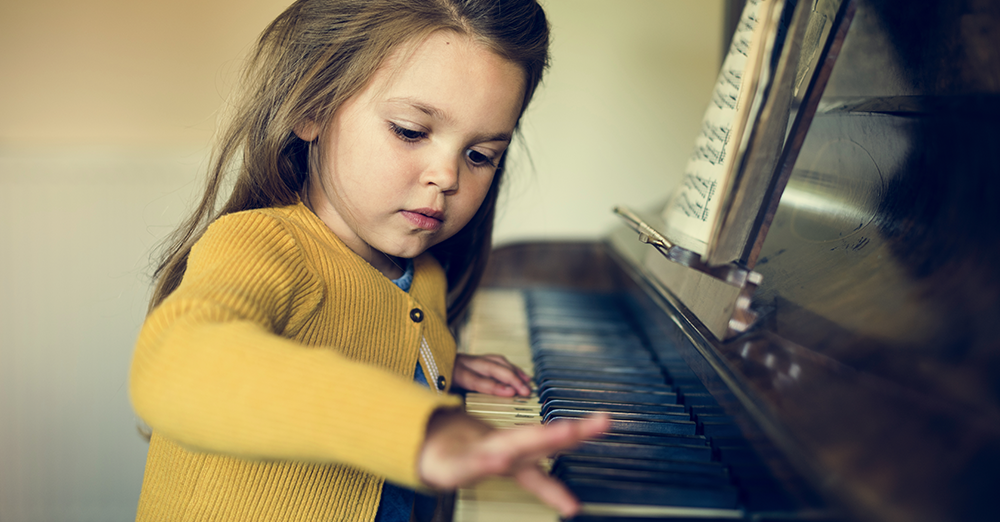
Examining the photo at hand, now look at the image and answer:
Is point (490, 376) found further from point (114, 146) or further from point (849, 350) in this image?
point (114, 146)

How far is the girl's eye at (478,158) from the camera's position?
87cm

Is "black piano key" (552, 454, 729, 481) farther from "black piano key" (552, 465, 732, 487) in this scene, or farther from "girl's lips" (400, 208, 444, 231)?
"girl's lips" (400, 208, 444, 231)

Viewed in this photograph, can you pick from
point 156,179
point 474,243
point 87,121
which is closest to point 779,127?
point 474,243

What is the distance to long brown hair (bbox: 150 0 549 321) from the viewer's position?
33.4 inches

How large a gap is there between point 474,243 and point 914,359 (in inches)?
33.3

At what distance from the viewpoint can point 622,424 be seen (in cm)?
79

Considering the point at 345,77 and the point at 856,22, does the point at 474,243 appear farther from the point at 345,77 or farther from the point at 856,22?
the point at 856,22

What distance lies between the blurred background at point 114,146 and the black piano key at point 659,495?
4.07 ft

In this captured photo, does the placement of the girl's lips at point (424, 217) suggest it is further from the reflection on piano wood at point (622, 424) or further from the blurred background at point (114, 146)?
the blurred background at point (114, 146)

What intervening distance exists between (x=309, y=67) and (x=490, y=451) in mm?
691

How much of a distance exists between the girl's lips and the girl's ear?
182mm

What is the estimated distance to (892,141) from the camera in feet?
2.52

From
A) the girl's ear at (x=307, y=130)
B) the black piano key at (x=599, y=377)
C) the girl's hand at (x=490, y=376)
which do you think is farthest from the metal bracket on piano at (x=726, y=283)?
the girl's ear at (x=307, y=130)

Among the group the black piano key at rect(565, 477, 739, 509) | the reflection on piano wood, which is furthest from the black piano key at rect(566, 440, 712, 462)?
the black piano key at rect(565, 477, 739, 509)
